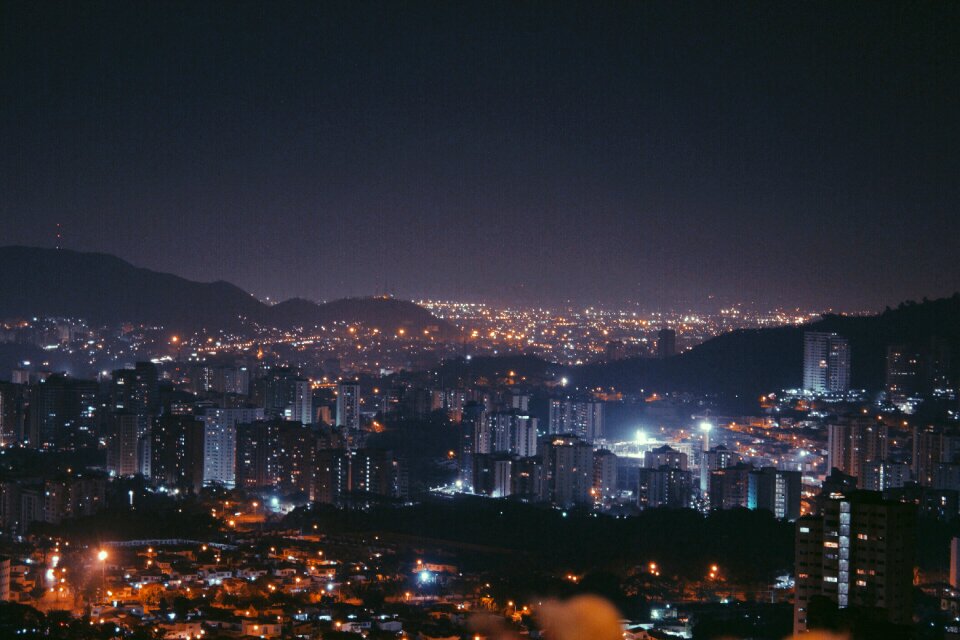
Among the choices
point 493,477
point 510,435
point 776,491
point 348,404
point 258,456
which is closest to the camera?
point 776,491

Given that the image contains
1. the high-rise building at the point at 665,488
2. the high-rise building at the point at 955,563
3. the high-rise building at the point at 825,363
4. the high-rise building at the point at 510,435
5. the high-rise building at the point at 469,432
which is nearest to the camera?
the high-rise building at the point at 955,563

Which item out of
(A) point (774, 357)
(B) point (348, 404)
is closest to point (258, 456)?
(B) point (348, 404)

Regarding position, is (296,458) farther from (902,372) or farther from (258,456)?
(902,372)

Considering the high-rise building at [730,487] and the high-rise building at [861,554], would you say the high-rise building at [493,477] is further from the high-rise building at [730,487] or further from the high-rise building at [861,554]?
the high-rise building at [861,554]

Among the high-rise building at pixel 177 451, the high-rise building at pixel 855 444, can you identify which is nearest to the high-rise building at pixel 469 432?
the high-rise building at pixel 177 451

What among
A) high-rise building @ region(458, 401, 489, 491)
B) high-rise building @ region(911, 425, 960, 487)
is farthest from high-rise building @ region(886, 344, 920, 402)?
high-rise building @ region(458, 401, 489, 491)
